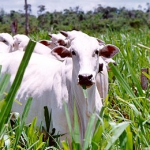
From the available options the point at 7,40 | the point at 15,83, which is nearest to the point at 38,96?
the point at 15,83

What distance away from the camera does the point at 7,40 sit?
634 centimetres

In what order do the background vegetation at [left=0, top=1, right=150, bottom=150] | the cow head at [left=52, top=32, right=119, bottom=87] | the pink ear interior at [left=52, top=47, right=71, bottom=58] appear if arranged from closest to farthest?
the background vegetation at [left=0, top=1, right=150, bottom=150], the cow head at [left=52, top=32, right=119, bottom=87], the pink ear interior at [left=52, top=47, right=71, bottom=58]

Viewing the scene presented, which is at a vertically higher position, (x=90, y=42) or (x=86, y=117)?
(x=90, y=42)

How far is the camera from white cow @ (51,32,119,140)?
9.66ft

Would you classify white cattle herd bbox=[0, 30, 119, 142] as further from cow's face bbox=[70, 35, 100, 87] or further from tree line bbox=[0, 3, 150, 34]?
tree line bbox=[0, 3, 150, 34]

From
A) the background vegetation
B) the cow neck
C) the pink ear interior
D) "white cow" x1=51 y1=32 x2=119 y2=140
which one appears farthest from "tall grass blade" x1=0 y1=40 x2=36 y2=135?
the pink ear interior

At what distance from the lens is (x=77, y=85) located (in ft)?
9.98

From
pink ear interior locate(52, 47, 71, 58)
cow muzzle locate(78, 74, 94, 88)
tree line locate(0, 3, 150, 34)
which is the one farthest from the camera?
tree line locate(0, 3, 150, 34)

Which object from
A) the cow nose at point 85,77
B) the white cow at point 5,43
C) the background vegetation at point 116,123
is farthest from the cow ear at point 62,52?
the white cow at point 5,43

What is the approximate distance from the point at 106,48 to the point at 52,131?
672 millimetres

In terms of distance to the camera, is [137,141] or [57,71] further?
[57,71]

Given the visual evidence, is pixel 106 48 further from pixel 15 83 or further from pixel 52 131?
pixel 15 83

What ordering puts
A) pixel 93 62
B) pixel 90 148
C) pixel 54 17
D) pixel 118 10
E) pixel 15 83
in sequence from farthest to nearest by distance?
pixel 118 10 < pixel 54 17 < pixel 93 62 < pixel 90 148 < pixel 15 83

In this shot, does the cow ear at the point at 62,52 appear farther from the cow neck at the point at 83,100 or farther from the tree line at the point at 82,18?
the tree line at the point at 82,18
